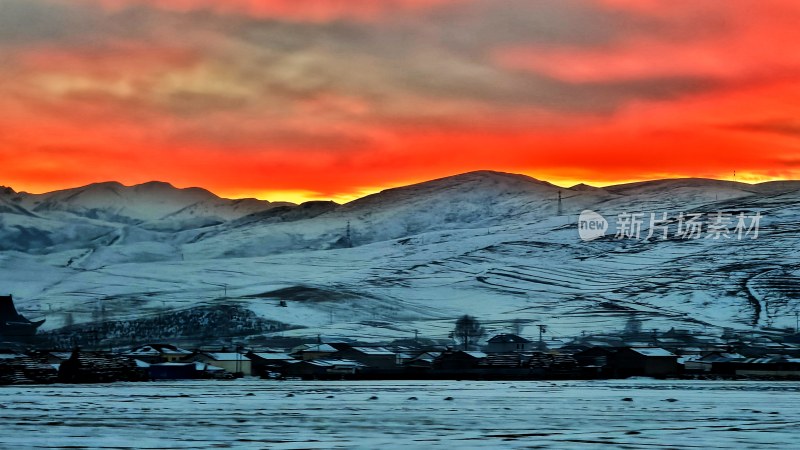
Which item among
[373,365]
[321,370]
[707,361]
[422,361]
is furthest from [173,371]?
[707,361]

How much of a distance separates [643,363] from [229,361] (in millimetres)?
42169

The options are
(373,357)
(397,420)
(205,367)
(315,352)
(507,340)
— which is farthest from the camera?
(507,340)

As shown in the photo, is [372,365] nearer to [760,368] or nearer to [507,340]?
[507,340]

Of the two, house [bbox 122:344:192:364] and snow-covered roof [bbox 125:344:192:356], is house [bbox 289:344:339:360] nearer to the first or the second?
snow-covered roof [bbox 125:344:192:356]

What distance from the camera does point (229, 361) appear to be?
132m

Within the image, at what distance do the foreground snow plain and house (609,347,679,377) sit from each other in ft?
172

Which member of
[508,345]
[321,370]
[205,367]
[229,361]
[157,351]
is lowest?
[321,370]

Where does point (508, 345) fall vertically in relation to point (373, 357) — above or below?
above

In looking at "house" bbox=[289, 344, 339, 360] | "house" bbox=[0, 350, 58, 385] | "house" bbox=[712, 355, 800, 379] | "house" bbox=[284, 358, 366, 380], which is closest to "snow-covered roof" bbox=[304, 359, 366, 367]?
"house" bbox=[284, 358, 366, 380]

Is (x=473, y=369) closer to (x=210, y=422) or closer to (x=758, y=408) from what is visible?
(x=758, y=408)

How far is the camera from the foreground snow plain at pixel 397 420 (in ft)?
126

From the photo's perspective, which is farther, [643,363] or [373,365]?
[373,365]

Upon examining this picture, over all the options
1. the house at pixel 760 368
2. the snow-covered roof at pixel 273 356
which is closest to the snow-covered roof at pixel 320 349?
the snow-covered roof at pixel 273 356

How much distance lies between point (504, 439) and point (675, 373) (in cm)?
8982
